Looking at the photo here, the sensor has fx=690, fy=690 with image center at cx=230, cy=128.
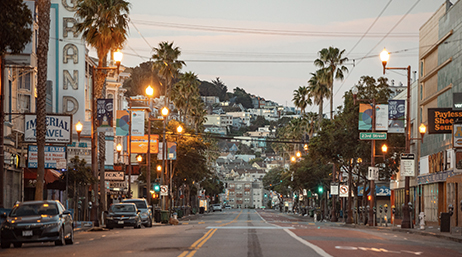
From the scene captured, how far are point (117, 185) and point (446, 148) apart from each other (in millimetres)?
29026

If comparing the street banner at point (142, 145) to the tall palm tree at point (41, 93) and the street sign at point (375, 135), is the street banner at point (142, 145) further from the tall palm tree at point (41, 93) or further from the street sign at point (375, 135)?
the tall palm tree at point (41, 93)

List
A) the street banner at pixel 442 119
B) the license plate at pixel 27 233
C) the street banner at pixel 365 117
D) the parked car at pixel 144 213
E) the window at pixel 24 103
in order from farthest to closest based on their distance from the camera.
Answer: the street banner at pixel 365 117 < the parked car at pixel 144 213 < the window at pixel 24 103 < the street banner at pixel 442 119 < the license plate at pixel 27 233

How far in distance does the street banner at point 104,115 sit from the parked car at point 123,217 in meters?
4.88

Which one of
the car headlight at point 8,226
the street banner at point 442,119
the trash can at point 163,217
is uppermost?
the street banner at point 442,119

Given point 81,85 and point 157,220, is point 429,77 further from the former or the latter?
point 81,85

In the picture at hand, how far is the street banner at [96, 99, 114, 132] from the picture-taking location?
40.7 metres

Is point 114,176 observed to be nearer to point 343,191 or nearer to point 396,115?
point 396,115

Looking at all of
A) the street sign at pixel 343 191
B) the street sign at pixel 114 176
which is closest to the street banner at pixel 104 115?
the street sign at pixel 114 176

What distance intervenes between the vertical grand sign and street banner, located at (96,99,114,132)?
58.7ft

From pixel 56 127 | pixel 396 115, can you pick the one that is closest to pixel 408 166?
pixel 396 115

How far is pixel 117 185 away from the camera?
62031mm

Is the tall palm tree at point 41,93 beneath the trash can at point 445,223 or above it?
above

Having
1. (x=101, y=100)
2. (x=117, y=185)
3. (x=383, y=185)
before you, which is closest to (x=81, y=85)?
(x=117, y=185)

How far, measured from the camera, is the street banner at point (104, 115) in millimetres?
40688
